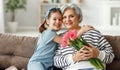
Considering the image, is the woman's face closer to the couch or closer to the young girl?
the young girl

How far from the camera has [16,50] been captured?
Result: 240 cm

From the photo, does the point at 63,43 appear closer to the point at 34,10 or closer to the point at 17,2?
the point at 17,2

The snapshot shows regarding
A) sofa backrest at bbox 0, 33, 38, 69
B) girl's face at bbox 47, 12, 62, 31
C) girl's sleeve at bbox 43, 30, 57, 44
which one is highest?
girl's face at bbox 47, 12, 62, 31

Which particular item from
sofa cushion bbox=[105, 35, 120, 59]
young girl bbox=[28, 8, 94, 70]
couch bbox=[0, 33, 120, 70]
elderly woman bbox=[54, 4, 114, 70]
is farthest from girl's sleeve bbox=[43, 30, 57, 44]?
sofa cushion bbox=[105, 35, 120, 59]

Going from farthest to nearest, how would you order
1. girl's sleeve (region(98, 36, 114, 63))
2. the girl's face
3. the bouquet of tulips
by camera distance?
the girl's face, girl's sleeve (region(98, 36, 114, 63)), the bouquet of tulips

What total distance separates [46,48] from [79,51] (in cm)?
34

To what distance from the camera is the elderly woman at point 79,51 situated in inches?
76.4

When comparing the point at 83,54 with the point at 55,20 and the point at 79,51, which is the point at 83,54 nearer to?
the point at 79,51

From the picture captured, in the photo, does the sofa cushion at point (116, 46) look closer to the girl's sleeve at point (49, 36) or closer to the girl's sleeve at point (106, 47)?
the girl's sleeve at point (106, 47)

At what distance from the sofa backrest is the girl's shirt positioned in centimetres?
19

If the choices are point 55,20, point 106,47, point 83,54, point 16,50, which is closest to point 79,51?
point 83,54

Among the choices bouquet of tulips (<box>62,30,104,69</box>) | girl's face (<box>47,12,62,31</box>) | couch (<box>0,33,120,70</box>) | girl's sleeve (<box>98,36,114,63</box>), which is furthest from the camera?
couch (<box>0,33,120,70</box>)

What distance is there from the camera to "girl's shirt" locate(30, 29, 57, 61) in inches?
85.2

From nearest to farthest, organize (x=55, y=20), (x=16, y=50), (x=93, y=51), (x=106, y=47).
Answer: (x=93, y=51) < (x=106, y=47) < (x=55, y=20) < (x=16, y=50)
